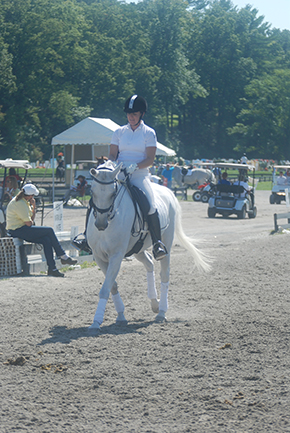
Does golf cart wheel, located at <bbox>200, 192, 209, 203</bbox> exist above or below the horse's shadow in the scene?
below

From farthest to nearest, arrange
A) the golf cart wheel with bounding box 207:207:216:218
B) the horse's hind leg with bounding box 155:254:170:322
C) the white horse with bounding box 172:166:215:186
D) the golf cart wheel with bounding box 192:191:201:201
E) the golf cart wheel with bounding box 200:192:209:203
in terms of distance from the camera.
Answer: the white horse with bounding box 172:166:215:186 → the golf cart wheel with bounding box 192:191:201:201 → the golf cart wheel with bounding box 200:192:209:203 → the golf cart wheel with bounding box 207:207:216:218 → the horse's hind leg with bounding box 155:254:170:322

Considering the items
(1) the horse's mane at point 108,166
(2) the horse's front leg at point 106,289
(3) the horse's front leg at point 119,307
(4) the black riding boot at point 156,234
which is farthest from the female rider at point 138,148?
(2) the horse's front leg at point 106,289

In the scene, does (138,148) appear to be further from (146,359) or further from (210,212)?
(210,212)

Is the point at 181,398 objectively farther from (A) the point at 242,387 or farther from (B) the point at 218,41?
(B) the point at 218,41

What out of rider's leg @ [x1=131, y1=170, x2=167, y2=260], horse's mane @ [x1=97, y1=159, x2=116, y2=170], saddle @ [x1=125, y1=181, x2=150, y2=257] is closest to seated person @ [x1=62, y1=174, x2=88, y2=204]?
rider's leg @ [x1=131, y1=170, x2=167, y2=260]

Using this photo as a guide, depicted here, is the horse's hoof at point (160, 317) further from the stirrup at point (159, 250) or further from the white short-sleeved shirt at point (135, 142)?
the white short-sleeved shirt at point (135, 142)

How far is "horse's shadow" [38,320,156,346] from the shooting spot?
6.64 meters

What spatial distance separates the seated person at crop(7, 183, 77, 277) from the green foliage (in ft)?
120

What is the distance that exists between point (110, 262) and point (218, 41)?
8958 centimetres

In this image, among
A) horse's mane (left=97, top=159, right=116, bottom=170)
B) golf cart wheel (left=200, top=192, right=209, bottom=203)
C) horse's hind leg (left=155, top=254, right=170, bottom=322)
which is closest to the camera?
horse's mane (left=97, top=159, right=116, bottom=170)

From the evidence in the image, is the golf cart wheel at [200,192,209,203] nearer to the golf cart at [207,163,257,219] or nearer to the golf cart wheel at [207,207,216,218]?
the golf cart at [207,163,257,219]

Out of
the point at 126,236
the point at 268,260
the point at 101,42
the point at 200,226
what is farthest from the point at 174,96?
the point at 126,236

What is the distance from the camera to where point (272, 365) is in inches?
226

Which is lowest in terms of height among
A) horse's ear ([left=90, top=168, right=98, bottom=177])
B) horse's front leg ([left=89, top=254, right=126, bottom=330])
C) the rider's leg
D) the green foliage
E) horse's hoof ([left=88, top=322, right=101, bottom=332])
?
horse's hoof ([left=88, top=322, right=101, bottom=332])
